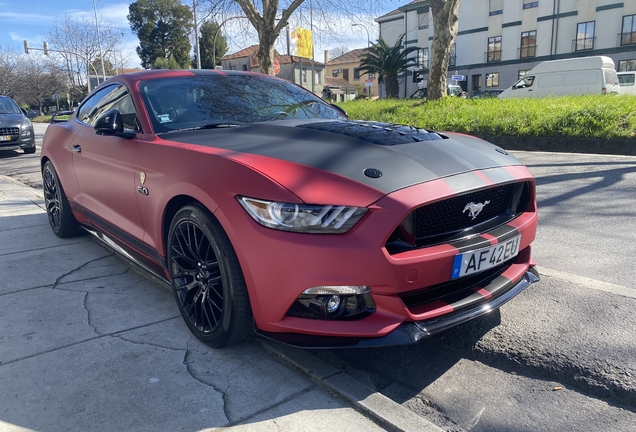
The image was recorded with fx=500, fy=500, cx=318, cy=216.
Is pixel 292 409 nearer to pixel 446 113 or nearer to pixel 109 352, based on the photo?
pixel 109 352

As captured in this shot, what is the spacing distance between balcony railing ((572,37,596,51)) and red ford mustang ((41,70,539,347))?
42.2m

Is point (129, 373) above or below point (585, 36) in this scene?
below

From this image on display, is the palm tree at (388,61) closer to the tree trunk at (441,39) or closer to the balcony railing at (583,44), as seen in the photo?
the tree trunk at (441,39)

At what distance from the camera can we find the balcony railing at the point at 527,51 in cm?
4131

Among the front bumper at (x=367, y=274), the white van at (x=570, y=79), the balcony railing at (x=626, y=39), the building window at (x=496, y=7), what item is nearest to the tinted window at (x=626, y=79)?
the white van at (x=570, y=79)

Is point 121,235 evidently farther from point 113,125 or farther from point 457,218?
point 457,218

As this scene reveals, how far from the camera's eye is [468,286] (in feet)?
7.98

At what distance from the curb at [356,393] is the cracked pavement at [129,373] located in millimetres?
34

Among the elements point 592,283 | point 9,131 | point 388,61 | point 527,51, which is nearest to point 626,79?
point 388,61

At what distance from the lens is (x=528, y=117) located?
1108cm

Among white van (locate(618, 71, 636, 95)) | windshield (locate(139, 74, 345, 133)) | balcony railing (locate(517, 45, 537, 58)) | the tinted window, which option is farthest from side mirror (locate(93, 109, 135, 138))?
balcony railing (locate(517, 45, 537, 58))

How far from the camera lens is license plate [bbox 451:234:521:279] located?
2.25 metres

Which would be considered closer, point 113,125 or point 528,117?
point 113,125

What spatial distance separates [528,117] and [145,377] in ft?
34.9
